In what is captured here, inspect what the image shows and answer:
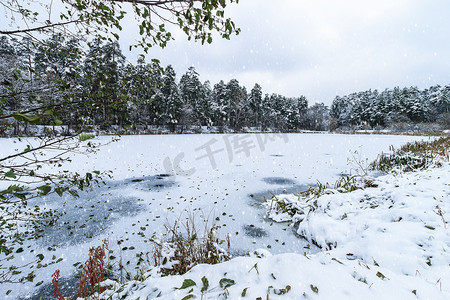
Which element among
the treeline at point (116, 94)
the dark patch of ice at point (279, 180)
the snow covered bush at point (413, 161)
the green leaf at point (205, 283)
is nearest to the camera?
the treeline at point (116, 94)

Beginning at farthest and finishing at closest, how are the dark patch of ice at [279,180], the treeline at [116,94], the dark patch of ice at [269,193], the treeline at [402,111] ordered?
the treeline at [402,111], the dark patch of ice at [279,180], the dark patch of ice at [269,193], the treeline at [116,94]

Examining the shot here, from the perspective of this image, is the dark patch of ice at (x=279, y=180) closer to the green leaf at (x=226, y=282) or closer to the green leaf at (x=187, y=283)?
the green leaf at (x=226, y=282)

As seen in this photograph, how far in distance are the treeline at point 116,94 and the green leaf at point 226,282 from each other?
1.96m

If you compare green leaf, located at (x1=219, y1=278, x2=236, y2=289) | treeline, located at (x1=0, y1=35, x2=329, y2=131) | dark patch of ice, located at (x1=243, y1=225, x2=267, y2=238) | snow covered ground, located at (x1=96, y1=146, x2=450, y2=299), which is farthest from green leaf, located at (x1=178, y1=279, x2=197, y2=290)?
dark patch of ice, located at (x1=243, y1=225, x2=267, y2=238)

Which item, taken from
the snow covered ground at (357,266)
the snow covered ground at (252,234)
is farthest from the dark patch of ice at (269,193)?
the snow covered ground at (357,266)

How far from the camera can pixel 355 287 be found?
77.8 inches

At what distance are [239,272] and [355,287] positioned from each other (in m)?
1.19

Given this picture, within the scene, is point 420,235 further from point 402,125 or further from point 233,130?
point 402,125

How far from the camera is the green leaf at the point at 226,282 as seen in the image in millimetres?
2137

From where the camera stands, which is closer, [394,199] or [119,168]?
[394,199]

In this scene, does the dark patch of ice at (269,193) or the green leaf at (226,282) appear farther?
the dark patch of ice at (269,193)

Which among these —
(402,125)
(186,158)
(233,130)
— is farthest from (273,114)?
(186,158)

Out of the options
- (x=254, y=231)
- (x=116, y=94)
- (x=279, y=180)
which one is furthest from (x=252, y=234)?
(x=279, y=180)

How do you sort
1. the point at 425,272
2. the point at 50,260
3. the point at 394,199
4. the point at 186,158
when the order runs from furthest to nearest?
the point at 186,158
the point at 394,199
the point at 50,260
the point at 425,272
